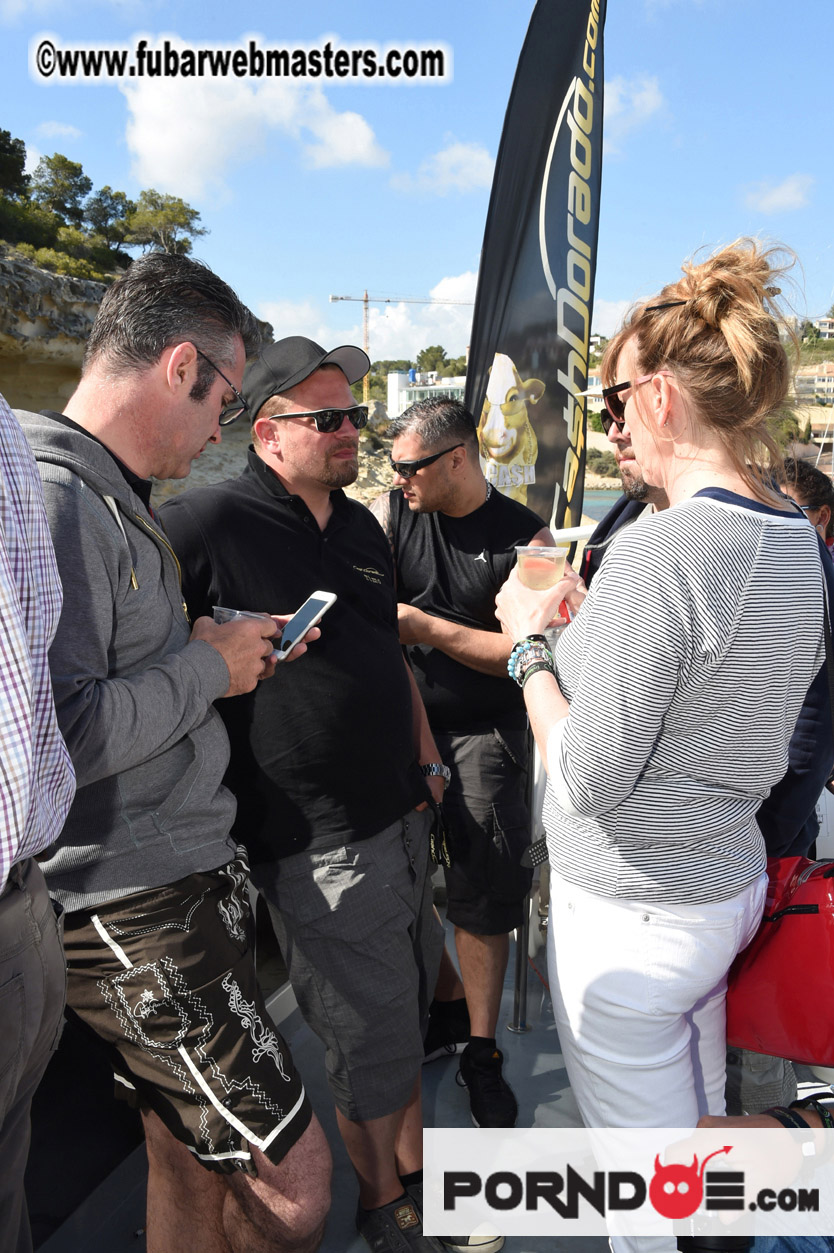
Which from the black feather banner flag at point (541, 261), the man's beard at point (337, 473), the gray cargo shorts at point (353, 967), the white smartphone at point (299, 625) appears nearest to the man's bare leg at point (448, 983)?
the gray cargo shorts at point (353, 967)

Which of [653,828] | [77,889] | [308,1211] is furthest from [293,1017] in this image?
[653,828]

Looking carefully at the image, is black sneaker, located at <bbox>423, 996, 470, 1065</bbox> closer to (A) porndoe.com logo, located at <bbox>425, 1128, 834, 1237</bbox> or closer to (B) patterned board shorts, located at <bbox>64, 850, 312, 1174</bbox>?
(A) porndoe.com logo, located at <bbox>425, 1128, 834, 1237</bbox>

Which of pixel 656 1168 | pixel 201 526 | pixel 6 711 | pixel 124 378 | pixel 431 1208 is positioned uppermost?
pixel 124 378

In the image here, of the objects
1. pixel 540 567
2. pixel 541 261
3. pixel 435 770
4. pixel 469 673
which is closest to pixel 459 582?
pixel 469 673

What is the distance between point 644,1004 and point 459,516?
1.87 m

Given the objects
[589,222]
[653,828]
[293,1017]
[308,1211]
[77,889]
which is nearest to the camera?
[653,828]

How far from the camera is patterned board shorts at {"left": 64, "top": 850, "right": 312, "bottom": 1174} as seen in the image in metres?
1.40

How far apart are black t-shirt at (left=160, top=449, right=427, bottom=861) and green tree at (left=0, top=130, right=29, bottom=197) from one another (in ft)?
132

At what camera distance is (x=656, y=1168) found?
127cm

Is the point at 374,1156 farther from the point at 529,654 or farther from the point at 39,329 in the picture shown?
the point at 39,329

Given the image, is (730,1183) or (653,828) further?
(653,828)

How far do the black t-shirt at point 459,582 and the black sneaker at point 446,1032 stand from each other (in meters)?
0.96

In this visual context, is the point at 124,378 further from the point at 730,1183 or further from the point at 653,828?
the point at 730,1183

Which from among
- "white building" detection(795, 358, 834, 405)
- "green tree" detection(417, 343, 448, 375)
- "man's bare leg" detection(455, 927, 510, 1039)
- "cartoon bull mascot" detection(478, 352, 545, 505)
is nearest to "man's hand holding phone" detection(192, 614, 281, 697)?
"white building" detection(795, 358, 834, 405)
